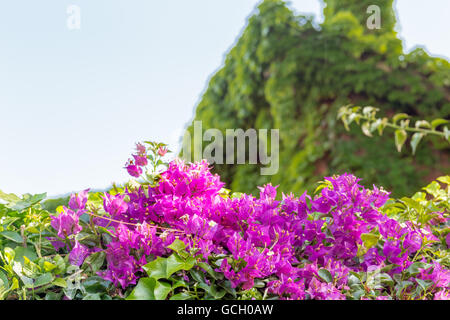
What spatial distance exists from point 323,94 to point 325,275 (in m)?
3.04

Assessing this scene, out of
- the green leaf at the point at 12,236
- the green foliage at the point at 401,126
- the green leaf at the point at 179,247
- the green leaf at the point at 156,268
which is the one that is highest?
the green foliage at the point at 401,126

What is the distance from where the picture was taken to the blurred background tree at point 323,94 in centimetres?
337

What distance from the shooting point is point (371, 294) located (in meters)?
0.84

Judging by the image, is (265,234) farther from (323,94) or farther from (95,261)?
(323,94)

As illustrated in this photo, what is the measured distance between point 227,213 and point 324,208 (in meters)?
0.22

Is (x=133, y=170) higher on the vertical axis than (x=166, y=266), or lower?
higher

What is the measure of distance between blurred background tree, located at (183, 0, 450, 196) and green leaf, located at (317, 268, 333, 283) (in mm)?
2636

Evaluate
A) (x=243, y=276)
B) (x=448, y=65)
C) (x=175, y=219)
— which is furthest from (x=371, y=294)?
(x=448, y=65)

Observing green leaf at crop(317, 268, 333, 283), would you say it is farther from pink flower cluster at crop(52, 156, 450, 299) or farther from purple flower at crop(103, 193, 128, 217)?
purple flower at crop(103, 193, 128, 217)

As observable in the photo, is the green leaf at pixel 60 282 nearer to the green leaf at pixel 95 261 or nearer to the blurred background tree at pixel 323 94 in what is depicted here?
the green leaf at pixel 95 261

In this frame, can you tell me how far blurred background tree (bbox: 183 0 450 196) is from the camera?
337 cm

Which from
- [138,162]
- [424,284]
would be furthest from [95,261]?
[424,284]

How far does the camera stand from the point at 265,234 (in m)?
0.88

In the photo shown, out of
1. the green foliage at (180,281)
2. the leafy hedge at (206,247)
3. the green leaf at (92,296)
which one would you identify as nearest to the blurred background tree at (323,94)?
the leafy hedge at (206,247)
